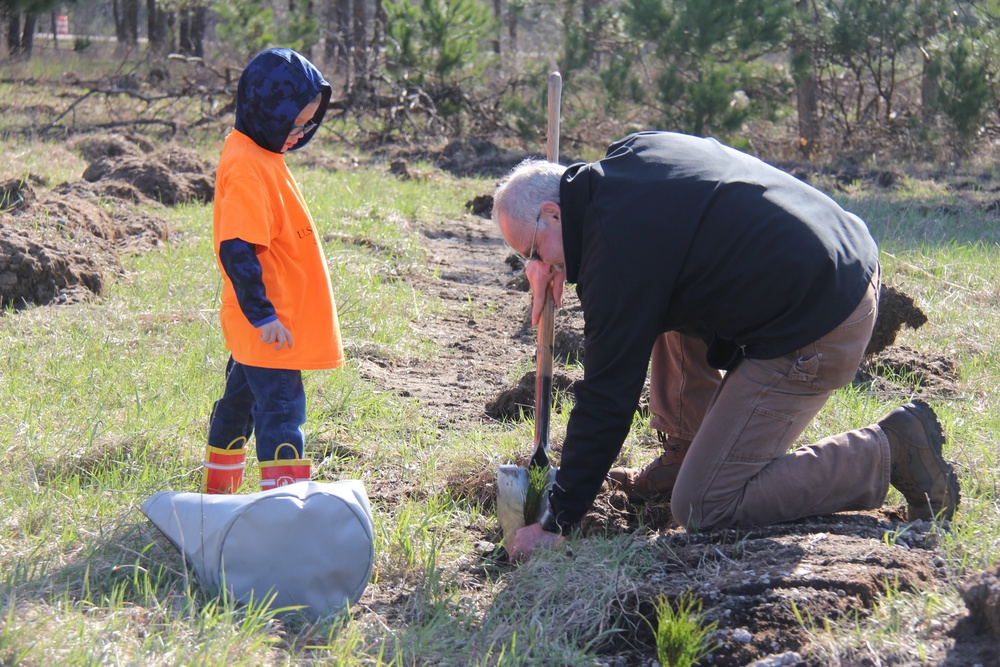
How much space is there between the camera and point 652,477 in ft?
11.8

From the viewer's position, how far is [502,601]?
2865 mm

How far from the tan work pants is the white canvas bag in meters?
1.11

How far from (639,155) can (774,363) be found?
782 mm

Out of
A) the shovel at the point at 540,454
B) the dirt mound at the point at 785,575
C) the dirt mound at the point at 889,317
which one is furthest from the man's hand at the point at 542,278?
the dirt mound at the point at 889,317

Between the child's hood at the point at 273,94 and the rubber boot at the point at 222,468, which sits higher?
the child's hood at the point at 273,94

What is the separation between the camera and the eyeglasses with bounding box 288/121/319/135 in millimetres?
3150

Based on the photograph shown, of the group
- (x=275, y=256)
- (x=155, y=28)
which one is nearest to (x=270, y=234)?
(x=275, y=256)

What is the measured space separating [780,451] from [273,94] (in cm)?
198

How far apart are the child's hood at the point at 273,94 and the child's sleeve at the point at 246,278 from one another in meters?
0.37

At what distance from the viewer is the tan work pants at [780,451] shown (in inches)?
121

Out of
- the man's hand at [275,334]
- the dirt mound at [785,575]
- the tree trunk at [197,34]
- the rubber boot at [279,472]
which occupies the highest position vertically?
the tree trunk at [197,34]

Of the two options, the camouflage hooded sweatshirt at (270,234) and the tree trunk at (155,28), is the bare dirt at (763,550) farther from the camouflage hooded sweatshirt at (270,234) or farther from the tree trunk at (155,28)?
the tree trunk at (155,28)

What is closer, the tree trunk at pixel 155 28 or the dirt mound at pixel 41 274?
the dirt mound at pixel 41 274

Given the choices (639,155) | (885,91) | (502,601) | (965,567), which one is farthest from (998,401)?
(885,91)
